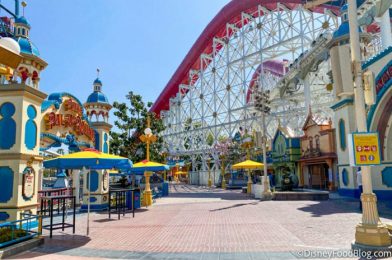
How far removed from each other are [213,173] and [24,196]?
34.6 metres

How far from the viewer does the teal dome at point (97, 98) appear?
615 inches

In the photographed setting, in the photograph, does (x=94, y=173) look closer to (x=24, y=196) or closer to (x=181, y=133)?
(x=24, y=196)

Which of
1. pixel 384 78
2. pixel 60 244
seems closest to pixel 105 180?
pixel 60 244

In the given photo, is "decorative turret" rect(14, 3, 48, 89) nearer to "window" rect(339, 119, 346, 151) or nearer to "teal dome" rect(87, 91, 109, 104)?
"teal dome" rect(87, 91, 109, 104)

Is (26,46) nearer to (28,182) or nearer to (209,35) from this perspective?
(28,182)

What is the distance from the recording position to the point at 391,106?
44.2ft

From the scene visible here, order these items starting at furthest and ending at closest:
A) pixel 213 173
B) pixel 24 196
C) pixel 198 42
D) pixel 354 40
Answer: pixel 213 173 < pixel 198 42 < pixel 24 196 < pixel 354 40

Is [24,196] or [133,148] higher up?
[133,148]

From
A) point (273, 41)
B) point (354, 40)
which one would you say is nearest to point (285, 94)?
point (273, 41)

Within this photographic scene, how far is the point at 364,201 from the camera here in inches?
230

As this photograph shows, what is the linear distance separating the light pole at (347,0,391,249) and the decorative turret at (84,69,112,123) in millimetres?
12232

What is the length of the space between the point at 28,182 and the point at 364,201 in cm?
807

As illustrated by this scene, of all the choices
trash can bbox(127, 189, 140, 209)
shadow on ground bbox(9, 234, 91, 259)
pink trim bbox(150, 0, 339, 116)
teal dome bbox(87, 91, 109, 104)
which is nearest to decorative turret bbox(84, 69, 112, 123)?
teal dome bbox(87, 91, 109, 104)

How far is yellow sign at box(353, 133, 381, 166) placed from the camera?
230 inches
